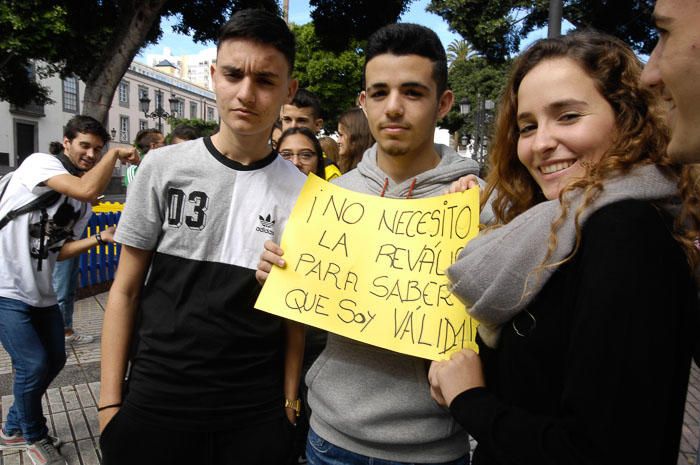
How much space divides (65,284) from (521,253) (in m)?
5.46

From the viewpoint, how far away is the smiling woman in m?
0.86

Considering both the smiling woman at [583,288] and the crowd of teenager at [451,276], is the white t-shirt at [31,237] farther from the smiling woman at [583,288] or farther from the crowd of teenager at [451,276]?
the smiling woman at [583,288]

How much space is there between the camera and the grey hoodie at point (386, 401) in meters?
1.46

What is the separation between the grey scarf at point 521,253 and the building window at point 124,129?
57.1 meters

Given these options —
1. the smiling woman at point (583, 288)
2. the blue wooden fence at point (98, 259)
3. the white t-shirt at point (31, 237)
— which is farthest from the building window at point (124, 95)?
the smiling woman at point (583, 288)

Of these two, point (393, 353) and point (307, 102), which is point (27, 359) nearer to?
point (393, 353)

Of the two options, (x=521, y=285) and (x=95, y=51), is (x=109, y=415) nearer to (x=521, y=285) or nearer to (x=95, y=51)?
(x=521, y=285)

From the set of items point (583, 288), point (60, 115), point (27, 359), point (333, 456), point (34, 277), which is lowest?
point (27, 359)

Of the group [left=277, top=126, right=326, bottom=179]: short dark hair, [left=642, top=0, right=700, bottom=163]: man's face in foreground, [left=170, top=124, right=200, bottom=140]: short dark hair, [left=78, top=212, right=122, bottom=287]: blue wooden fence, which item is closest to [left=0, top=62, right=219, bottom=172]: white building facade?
[left=78, top=212, right=122, bottom=287]: blue wooden fence

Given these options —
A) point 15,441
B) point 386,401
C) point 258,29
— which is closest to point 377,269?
point 386,401

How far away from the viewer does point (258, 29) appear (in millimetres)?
1772

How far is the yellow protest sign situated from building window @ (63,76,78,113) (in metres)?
47.2

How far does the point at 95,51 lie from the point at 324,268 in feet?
50.5

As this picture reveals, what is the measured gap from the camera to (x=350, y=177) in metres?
1.85
